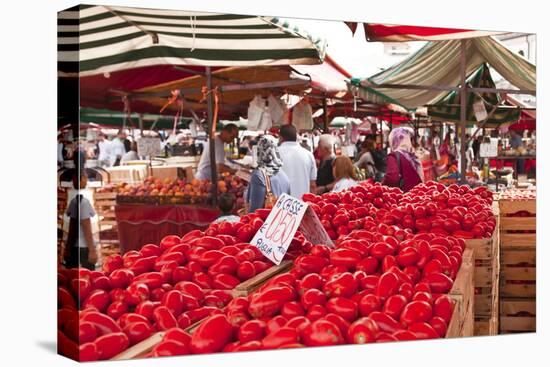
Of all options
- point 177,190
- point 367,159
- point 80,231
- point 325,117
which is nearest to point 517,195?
point 367,159

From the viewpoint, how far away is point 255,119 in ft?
16.8

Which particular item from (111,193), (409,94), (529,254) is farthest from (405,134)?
(111,193)

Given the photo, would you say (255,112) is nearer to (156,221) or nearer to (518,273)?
(156,221)

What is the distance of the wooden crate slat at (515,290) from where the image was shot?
6.12 metres

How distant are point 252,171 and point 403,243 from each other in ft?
4.02

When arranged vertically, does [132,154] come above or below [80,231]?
above

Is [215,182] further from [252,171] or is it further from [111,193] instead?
[111,193]

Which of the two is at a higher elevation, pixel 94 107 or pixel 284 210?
pixel 94 107

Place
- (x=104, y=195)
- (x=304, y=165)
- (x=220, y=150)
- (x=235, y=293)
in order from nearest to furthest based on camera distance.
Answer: (x=235, y=293)
(x=104, y=195)
(x=220, y=150)
(x=304, y=165)

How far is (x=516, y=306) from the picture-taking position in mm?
6059

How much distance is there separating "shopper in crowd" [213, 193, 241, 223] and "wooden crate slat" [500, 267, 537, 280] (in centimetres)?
223

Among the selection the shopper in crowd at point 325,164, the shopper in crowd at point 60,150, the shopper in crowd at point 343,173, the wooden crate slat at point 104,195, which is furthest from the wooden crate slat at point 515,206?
the shopper in crowd at point 60,150

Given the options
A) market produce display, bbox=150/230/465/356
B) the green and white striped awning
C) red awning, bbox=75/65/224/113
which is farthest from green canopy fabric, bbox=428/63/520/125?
red awning, bbox=75/65/224/113

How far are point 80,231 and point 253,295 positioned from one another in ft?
3.32
